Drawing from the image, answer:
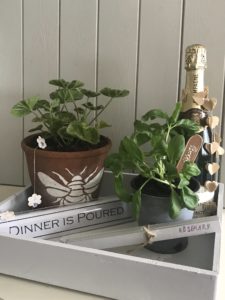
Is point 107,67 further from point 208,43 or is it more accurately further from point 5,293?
point 5,293

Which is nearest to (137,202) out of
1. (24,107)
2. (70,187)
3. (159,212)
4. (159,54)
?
(159,212)

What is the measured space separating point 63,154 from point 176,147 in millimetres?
213

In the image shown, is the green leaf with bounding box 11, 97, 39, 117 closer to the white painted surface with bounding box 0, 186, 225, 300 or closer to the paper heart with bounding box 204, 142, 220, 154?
the white painted surface with bounding box 0, 186, 225, 300

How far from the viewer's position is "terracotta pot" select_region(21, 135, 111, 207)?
0.74 metres

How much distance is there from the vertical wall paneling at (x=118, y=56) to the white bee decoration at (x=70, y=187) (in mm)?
195

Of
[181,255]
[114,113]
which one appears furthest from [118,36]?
[181,255]

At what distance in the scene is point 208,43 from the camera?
862mm

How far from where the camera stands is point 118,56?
905 millimetres

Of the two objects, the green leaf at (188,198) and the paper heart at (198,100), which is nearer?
the green leaf at (188,198)

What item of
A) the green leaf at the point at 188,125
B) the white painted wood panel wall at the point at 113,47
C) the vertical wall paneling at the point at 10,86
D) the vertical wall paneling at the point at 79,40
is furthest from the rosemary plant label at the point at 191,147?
the vertical wall paneling at the point at 10,86

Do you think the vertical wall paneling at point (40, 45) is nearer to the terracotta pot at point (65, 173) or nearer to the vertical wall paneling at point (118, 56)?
the vertical wall paneling at point (118, 56)

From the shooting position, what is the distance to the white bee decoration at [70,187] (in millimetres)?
753

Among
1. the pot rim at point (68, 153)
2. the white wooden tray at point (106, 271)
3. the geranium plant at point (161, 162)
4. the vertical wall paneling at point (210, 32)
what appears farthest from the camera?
the vertical wall paneling at point (210, 32)

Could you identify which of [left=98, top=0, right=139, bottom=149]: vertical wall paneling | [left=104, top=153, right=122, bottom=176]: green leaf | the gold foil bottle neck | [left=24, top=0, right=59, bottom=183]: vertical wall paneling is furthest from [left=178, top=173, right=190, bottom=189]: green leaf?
[left=24, top=0, right=59, bottom=183]: vertical wall paneling
